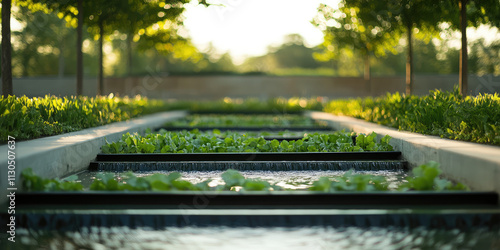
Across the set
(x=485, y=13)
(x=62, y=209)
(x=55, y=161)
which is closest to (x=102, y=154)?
(x=55, y=161)

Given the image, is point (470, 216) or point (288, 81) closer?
point (470, 216)

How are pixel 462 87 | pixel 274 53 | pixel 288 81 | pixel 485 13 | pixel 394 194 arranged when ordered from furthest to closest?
pixel 274 53
pixel 288 81
pixel 485 13
pixel 462 87
pixel 394 194

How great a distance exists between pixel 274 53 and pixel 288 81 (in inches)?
2615

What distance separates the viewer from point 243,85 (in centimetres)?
3303

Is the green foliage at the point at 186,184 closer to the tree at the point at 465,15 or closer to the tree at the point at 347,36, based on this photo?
the tree at the point at 465,15

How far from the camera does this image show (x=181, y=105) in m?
23.2

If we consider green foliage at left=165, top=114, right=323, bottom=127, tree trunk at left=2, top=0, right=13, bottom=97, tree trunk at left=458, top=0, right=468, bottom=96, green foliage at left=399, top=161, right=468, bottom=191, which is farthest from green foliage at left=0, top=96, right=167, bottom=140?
tree trunk at left=458, top=0, right=468, bottom=96

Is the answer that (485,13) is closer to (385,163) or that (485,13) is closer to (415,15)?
(415,15)

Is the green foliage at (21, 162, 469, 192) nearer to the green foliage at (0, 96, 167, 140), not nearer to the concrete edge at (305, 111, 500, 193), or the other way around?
the concrete edge at (305, 111, 500, 193)

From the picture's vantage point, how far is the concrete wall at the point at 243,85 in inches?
1277

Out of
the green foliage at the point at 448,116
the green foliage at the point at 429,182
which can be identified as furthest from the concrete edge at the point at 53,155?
the green foliage at the point at 448,116

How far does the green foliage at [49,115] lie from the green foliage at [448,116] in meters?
6.23

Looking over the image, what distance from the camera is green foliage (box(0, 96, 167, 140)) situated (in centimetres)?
678

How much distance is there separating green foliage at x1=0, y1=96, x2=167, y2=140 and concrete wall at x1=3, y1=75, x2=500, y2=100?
64.4 ft
